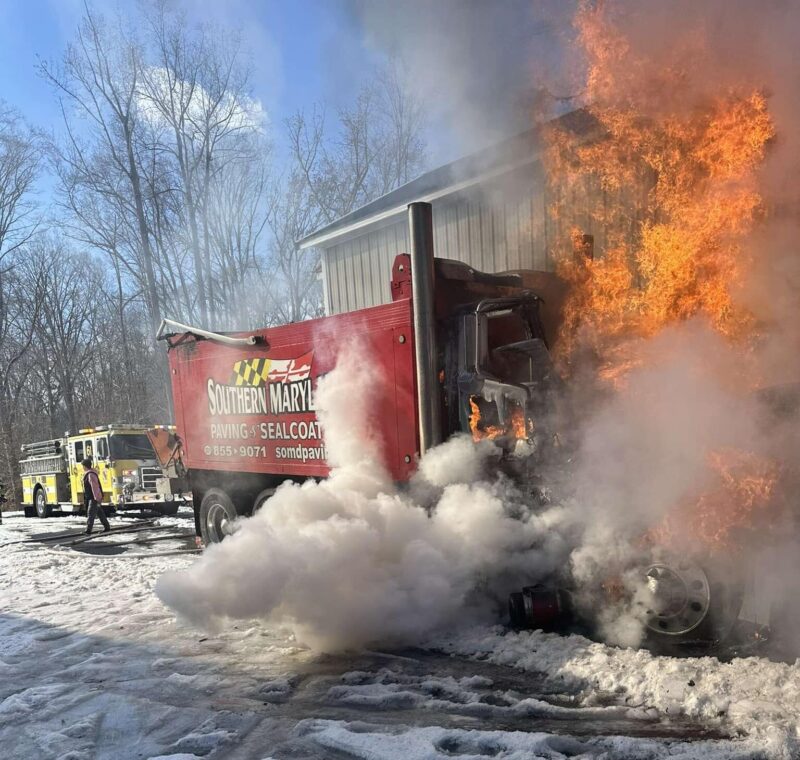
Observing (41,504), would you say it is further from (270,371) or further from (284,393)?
(284,393)

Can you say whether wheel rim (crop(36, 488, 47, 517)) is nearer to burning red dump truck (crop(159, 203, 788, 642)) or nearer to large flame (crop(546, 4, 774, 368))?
burning red dump truck (crop(159, 203, 788, 642))

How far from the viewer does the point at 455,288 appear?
605cm

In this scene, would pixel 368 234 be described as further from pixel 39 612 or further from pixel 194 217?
pixel 194 217

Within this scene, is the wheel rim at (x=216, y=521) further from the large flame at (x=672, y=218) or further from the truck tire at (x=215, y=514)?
the large flame at (x=672, y=218)

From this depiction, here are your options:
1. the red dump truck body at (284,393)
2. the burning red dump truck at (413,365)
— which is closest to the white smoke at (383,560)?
the burning red dump truck at (413,365)

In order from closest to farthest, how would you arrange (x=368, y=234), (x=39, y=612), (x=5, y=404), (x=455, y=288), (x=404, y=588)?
(x=404, y=588) < (x=455, y=288) < (x=39, y=612) < (x=368, y=234) < (x=5, y=404)

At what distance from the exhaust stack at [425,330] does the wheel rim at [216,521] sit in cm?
411

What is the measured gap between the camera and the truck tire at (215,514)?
330 inches

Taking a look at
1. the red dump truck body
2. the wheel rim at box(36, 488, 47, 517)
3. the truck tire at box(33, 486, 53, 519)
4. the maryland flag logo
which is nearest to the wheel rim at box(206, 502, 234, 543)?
the red dump truck body

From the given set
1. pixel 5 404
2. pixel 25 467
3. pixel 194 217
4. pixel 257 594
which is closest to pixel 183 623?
pixel 257 594

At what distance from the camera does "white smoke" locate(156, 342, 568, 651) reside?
16.5ft

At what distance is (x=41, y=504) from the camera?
20.2 m

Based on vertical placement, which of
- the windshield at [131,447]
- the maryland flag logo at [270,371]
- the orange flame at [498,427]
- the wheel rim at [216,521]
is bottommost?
the wheel rim at [216,521]

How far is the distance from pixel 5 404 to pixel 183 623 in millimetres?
30274
